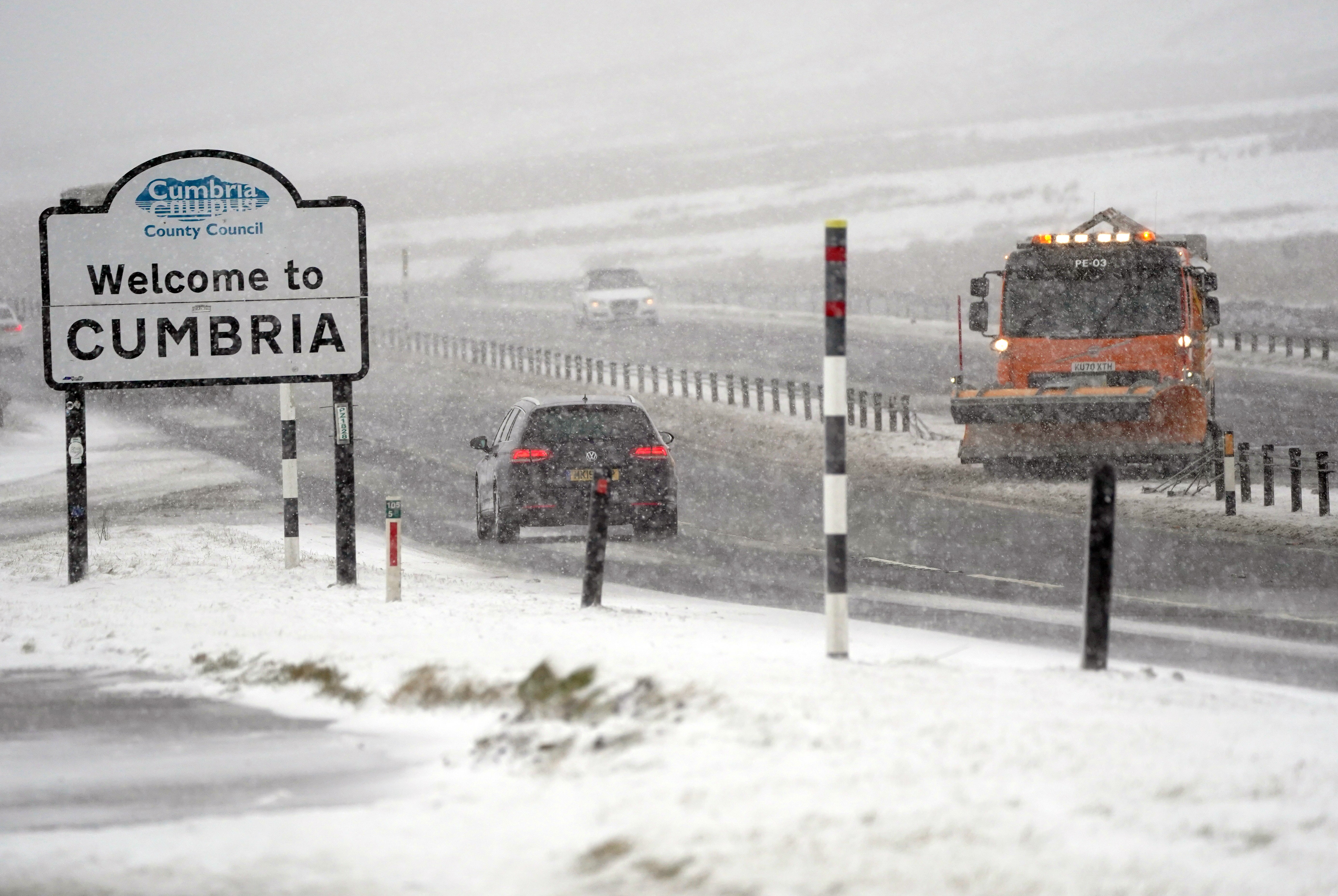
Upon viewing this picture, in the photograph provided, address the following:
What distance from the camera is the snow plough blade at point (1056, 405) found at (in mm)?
21328

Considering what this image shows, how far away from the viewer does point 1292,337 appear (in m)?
50.9

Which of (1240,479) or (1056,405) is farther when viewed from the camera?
(1240,479)

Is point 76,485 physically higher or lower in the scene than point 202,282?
lower

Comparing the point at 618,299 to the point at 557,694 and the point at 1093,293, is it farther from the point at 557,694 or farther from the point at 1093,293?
the point at 557,694

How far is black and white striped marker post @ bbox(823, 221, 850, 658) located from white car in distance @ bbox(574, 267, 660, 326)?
2090 inches

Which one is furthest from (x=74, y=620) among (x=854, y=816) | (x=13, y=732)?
(x=854, y=816)

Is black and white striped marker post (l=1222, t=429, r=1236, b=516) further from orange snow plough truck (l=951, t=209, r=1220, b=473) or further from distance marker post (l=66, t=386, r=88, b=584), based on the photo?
distance marker post (l=66, t=386, r=88, b=584)

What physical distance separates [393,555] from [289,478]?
339 cm

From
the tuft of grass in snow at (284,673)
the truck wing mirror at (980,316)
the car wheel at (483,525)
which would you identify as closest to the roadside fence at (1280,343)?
the truck wing mirror at (980,316)

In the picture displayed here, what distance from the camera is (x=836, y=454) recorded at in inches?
335

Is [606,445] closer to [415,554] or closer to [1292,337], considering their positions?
[415,554]

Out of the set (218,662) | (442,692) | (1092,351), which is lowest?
(218,662)

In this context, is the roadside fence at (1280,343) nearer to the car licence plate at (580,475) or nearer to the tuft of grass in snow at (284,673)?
the car licence plate at (580,475)

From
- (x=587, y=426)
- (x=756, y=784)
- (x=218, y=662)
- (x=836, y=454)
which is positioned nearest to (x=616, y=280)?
(x=587, y=426)
